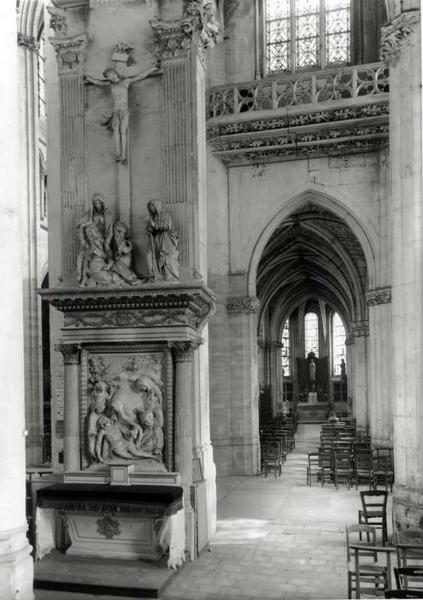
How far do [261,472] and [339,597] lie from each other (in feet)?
38.9

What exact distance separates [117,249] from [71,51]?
3676 mm

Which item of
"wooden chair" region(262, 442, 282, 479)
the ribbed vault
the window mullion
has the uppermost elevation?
the window mullion

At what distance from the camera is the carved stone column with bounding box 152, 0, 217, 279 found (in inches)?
482

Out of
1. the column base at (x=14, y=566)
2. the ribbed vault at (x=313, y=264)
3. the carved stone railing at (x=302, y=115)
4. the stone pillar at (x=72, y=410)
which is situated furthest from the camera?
the ribbed vault at (x=313, y=264)

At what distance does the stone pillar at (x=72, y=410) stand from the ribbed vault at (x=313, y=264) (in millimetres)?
13851

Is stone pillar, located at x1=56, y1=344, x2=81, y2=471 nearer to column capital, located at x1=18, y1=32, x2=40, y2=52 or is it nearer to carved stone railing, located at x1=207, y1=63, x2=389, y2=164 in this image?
carved stone railing, located at x1=207, y1=63, x2=389, y2=164

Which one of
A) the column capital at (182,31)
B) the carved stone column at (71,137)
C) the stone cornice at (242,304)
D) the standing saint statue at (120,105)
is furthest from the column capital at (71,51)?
the stone cornice at (242,304)

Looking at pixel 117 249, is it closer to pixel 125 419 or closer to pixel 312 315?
pixel 125 419

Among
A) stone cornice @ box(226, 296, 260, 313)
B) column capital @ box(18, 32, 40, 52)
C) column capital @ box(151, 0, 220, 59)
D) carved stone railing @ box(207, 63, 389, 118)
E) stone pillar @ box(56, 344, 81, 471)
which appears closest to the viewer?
stone pillar @ box(56, 344, 81, 471)

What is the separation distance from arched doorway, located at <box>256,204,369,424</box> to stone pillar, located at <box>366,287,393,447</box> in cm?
262

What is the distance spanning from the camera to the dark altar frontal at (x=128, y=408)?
1164 cm

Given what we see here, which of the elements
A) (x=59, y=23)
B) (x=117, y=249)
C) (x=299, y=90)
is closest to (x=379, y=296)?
(x=299, y=90)

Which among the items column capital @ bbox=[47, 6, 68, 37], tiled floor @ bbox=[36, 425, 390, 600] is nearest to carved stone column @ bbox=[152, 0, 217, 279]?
column capital @ bbox=[47, 6, 68, 37]

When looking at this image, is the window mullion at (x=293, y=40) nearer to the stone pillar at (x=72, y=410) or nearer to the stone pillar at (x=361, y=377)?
the stone pillar at (x=361, y=377)
